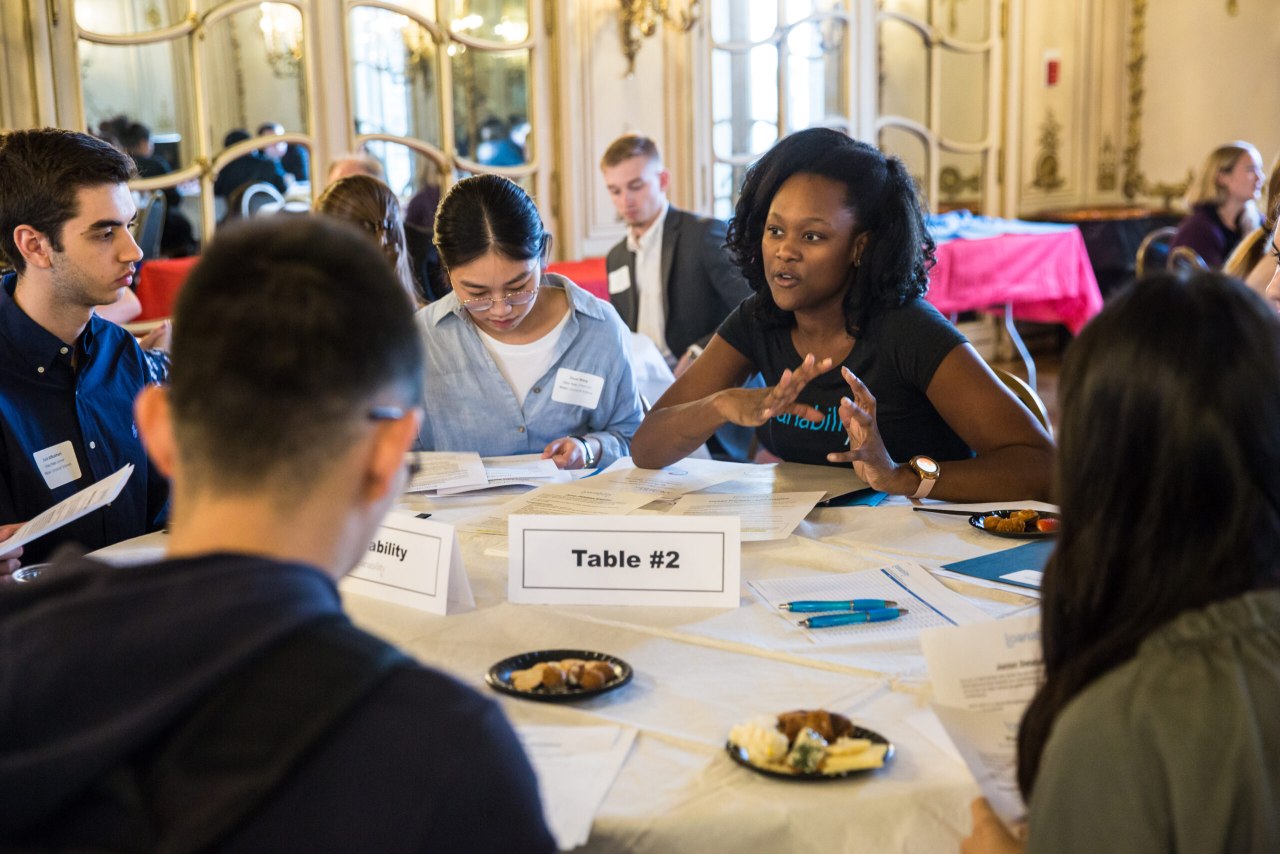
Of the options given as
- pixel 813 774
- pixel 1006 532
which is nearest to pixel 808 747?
pixel 813 774

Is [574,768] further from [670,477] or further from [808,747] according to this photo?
[670,477]

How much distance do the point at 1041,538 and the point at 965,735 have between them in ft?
2.67

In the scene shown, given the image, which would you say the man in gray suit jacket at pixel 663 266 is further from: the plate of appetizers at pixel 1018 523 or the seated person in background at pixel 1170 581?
the seated person in background at pixel 1170 581

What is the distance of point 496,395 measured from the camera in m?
2.57

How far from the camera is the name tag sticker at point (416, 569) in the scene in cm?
157

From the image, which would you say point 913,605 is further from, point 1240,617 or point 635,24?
point 635,24

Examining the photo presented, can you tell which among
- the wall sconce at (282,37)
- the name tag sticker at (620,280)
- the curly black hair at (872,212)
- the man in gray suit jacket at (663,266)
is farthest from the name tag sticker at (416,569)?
the wall sconce at (282,37)

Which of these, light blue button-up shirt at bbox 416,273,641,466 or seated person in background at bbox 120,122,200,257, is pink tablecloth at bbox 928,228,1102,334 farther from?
light blue button-up shirt at bbox 416,273,641,466

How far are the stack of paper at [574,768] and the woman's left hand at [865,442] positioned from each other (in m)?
0.87

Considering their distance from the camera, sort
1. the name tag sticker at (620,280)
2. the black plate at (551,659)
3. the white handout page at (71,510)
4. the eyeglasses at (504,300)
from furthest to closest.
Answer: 1. the name tag sticker at (620,280)
2. the eyeglasses at (504,300)
3. the white handout page at (71,510)
4. the black plate at (551,659)

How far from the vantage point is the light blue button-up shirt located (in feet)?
8.43

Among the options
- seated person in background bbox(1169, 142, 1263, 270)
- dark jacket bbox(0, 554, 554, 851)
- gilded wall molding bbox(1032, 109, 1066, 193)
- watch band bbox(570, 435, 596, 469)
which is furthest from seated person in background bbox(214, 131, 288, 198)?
gilded wall molding bbox(1032, 109, 1066, 193)

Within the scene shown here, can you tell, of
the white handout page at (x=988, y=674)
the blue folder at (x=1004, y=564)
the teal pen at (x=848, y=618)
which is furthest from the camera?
the blue folder at (x=1004, y=564)

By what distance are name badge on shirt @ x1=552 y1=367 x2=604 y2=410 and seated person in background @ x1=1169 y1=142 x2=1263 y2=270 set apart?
4.22 m
